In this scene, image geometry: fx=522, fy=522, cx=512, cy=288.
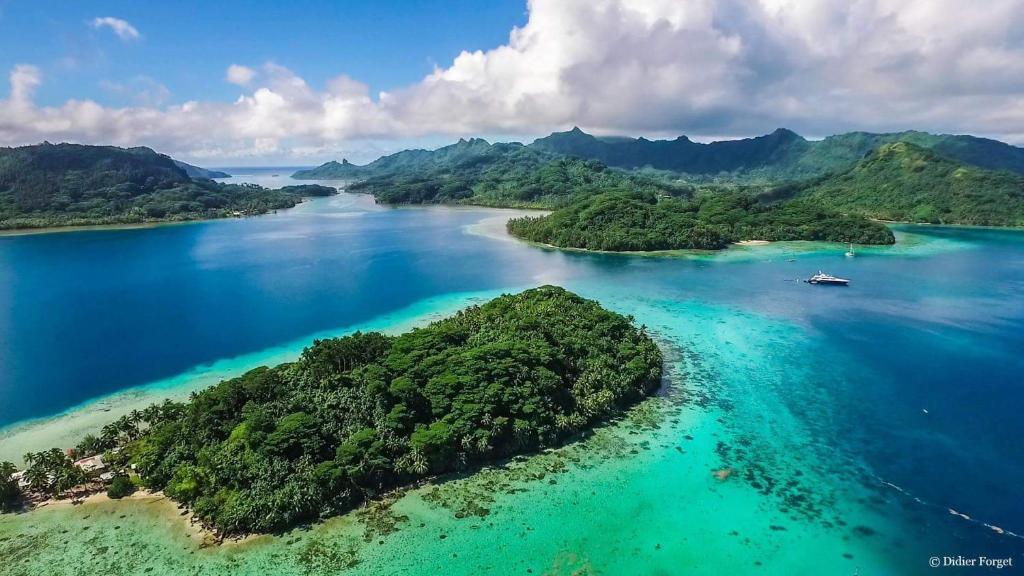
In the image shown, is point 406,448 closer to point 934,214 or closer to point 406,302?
point 406,302

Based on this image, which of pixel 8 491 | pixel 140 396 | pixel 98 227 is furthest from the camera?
pixel 98 227

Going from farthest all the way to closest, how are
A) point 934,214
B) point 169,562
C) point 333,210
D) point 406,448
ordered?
1. point 333,210
2. point 934,214
3. point 406,448
4. point 169,562

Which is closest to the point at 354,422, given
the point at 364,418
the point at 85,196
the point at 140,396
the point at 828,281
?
the point at 364,418

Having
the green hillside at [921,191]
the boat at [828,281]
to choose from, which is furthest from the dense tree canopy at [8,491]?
the green hillside at [921,191]

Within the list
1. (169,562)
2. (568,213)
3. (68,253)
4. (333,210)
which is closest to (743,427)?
(169,562)

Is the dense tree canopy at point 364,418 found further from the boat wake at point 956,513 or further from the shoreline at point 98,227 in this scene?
the shoreline at point 98,227

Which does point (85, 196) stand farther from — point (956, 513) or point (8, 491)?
point (956, 513)
